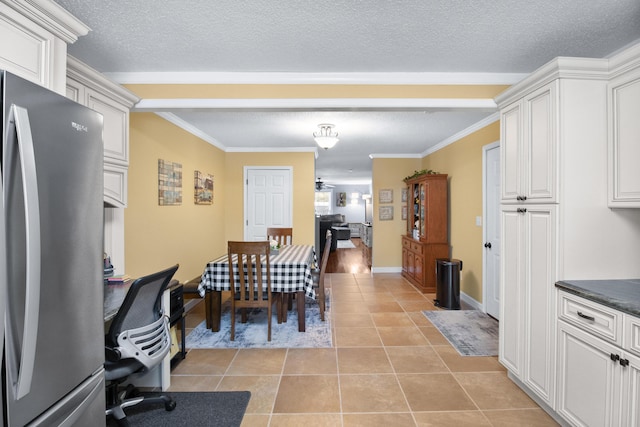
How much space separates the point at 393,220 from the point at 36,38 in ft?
18.8

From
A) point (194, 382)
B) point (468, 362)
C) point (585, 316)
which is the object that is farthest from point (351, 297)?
point (585, 316)

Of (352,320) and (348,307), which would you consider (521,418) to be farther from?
(348,307)

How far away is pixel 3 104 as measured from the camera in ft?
2.97

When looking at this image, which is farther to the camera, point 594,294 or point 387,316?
point 387,316

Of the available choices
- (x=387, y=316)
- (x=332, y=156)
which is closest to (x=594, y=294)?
(x=387, y=316)

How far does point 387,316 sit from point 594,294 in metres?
2.42

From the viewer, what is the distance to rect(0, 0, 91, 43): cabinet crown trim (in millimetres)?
1241

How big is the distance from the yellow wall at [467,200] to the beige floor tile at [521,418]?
7.07ft

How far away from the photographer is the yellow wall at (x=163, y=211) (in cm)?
301

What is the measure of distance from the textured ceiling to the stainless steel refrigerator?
101 cm

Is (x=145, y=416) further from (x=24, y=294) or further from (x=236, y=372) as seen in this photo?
(x=24, y=294)

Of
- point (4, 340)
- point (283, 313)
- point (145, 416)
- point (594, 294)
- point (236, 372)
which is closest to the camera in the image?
point (4, 340)

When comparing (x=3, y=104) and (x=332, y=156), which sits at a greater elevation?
(x=332, y=156)

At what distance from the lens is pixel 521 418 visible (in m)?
1.98
